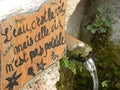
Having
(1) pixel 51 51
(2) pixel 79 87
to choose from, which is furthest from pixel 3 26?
(2) pixel 79 87

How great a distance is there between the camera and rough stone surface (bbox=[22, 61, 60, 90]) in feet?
9.50

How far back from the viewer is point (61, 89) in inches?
125

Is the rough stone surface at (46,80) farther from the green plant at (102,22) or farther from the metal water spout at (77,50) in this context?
the green plant at (102,22)

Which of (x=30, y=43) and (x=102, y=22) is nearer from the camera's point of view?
(x=30, y=43)

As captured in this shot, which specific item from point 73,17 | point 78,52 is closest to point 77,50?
point 78,52

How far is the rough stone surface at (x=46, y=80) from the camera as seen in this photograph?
289 centimetres

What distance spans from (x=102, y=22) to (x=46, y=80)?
2.43 feet

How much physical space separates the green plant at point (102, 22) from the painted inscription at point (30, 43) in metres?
0.55

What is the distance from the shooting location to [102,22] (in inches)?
→ 135

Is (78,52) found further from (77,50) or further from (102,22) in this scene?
(102,22)

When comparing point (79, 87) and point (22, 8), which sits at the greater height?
point (22, 8)

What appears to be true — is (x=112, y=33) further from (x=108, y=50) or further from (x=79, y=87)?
(x=79, y=87)

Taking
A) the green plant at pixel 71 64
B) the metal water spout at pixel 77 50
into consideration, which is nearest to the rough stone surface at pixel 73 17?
the metal water spout at pixel 77 50

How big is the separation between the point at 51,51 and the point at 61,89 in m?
0.40
